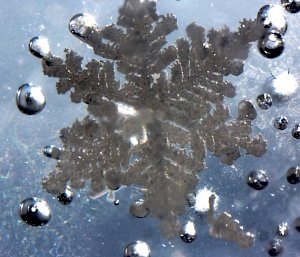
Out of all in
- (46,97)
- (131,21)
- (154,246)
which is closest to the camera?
(131,21)

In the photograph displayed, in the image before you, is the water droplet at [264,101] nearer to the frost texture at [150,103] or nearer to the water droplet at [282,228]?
the frost texture at [150,103]

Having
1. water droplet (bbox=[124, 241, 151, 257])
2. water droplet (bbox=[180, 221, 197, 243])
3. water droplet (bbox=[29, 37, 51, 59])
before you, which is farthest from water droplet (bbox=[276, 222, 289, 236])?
water droplet (bbox=[29, 37, 51, 59])

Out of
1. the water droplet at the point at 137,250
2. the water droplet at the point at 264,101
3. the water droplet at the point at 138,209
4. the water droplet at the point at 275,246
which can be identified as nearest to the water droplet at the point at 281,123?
the water droplet at the point at 264,101

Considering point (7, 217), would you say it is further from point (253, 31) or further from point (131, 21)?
point (253, 31)

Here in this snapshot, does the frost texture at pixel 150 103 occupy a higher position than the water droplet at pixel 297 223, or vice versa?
the frost texture at pixel 150 103

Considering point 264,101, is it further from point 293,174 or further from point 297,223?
point 297,223

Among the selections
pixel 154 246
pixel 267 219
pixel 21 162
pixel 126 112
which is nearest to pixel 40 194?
pixel 21 162
